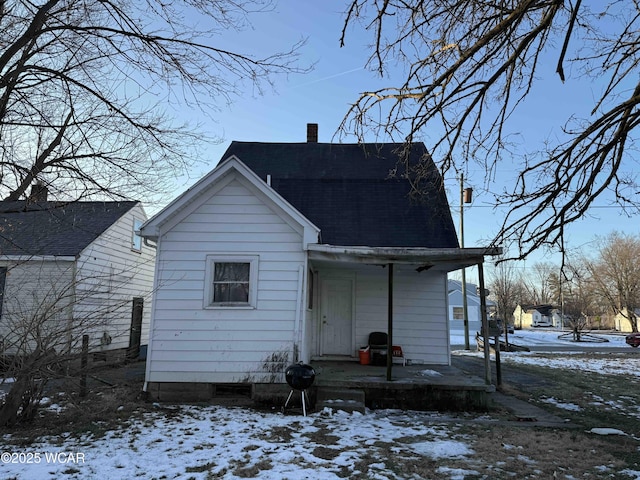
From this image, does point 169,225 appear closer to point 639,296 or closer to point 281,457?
point 281,457

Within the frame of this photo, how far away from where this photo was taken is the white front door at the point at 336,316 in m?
10.8

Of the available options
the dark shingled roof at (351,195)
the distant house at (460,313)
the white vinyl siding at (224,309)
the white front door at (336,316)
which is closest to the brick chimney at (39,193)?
the white vinyl siding at (224,309)

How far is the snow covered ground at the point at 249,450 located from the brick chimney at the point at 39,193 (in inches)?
121

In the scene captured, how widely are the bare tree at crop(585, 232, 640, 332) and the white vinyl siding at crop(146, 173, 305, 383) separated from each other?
50.4 meters

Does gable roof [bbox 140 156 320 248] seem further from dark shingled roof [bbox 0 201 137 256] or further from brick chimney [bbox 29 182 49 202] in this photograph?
dark shingled roof [bbox 0 201 137 256]

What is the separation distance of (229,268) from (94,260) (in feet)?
24.1

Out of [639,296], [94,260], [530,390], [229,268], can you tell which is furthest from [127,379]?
[639,296]

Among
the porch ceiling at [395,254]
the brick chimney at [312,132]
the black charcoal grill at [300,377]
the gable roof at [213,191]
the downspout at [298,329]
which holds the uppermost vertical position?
the brick chimney at [312,132]

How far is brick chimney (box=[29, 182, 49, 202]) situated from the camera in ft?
18.4

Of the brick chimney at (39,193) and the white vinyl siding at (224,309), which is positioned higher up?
the brick chimney at (39,193)

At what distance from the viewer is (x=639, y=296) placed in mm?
48781

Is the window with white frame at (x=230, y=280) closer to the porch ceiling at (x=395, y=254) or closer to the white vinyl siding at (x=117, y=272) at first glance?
the porch ceiling at (x=395, y=254)

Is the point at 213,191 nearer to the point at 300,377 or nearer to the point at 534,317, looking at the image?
the point at 300,377

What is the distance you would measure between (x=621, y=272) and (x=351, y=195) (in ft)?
167
